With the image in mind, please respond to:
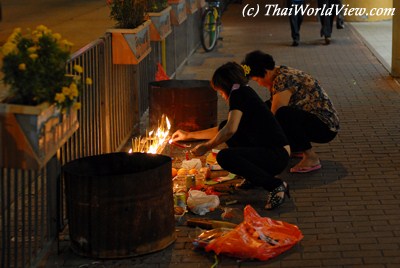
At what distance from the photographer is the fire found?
29.3ft

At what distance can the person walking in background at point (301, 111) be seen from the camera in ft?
28.3

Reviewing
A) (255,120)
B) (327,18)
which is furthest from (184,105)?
(327,18)

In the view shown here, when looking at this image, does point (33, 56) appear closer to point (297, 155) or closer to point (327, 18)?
point (297, 155)

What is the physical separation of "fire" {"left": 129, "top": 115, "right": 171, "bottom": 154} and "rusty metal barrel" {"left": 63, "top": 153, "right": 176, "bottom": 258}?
7.45 ft

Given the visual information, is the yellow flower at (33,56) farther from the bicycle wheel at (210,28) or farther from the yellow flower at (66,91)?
the bicycle wheel at (210,28)

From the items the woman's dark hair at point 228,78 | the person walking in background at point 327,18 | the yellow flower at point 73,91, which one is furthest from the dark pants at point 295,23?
the yellow flower at point 73,91

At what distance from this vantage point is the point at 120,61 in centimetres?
914

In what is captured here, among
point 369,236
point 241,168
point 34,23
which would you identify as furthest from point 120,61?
point 34,23

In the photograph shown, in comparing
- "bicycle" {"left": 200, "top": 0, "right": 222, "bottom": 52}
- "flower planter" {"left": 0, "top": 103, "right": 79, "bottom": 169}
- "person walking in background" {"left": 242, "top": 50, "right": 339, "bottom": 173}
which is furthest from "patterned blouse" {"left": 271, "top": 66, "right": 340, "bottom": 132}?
"bicycle" {"left": 200, "top": 0, "right": 222, "bottom": 52}

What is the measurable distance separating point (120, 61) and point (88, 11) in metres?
15.6

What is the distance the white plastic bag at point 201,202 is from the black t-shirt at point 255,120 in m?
0.64

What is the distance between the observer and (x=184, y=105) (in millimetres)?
10117

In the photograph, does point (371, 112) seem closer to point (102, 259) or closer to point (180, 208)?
point (180, 208)

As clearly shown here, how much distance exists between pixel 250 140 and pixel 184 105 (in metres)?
2.43
